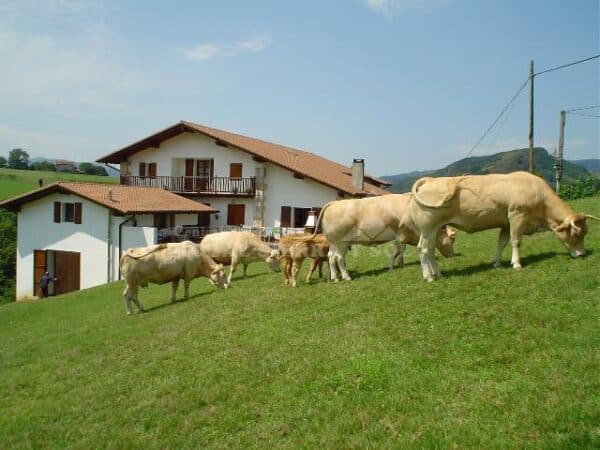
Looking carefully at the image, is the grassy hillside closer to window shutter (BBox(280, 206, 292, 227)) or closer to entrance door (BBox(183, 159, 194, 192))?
window shutter (BBox(280, 206, 292, 227))

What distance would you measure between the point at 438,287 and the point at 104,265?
87.4ft

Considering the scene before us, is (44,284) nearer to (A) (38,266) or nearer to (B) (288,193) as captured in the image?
(A) (38,266)

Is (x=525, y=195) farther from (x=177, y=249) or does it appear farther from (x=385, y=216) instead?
(x=177, y=249)

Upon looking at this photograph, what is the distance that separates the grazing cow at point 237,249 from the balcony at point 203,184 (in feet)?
57.3

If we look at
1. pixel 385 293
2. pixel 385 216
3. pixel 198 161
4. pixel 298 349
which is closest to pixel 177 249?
pixel 385 216

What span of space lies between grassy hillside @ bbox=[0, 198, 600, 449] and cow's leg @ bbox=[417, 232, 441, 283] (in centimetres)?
25

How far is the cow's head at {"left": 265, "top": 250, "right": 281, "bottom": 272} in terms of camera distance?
2069 cm

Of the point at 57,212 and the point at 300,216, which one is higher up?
the point at 300,216

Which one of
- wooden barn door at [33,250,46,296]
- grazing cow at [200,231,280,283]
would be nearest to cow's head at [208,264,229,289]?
grazing cow at [200,231,280,283]

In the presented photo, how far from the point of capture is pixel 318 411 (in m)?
6.40

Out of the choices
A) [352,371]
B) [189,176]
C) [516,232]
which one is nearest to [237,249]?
[516,232]

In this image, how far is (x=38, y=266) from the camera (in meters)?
34.8

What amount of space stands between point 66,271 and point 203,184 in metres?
12.1

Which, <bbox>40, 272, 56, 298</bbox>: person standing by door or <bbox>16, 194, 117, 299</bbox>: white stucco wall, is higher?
<bbox>16, 194, 117, 299</bbox>: white stucco wall
